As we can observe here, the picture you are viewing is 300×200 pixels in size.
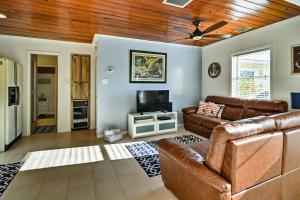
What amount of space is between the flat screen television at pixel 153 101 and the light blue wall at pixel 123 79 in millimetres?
283

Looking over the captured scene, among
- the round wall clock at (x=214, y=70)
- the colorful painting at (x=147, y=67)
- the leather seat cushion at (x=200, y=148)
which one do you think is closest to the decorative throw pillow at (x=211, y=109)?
the round wall clock at (x=214, y=70)

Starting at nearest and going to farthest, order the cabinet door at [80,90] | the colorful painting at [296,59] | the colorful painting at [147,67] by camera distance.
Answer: the colorful painting at [296,59], the colorful painting at [147,67], the cabinet door at [80,90]

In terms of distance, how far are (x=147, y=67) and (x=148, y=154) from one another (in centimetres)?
246

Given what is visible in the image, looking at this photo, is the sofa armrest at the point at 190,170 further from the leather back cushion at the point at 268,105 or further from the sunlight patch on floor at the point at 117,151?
the leather back cushion at the point at 268,105

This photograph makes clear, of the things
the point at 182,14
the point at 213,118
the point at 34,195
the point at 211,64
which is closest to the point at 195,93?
the point at 211,64

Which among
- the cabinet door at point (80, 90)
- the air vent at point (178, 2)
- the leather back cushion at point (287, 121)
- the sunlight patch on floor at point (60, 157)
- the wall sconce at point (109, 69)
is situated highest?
the air vent at point (178, 2)

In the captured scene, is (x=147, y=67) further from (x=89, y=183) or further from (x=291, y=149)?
(x=291, y=149)

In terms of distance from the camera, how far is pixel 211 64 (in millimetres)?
5230

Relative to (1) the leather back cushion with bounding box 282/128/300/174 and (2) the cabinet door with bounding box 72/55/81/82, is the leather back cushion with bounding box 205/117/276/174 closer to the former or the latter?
(1) the leather back cushion with bounding box 282/128/300/174

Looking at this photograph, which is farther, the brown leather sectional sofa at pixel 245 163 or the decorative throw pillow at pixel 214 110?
the decorative throw pillow at pixel 214 110

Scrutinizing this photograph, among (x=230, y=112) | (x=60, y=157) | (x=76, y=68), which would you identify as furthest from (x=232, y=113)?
(x=76, y=68)

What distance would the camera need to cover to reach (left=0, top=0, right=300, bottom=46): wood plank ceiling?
8.86 feet

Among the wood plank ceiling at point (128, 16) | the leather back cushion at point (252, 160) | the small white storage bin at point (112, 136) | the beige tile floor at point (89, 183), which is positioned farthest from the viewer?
the small white storage bin at point (112, 136)

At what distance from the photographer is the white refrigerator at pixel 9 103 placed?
3.27 meters
